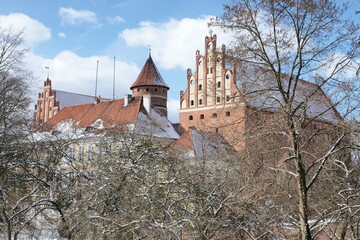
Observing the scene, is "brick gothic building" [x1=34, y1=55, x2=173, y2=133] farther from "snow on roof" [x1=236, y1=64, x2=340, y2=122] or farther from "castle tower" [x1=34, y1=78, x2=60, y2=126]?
"snow on roof" [x1=236, y1=64, x2=340, y2=122]

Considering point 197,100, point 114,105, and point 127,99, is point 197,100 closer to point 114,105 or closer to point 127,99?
point 127,99

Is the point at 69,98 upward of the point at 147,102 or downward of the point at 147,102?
upward

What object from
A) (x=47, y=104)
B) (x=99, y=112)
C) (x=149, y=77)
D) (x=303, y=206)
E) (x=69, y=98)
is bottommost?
(x=303, y=206)

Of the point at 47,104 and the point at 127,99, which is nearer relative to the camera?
the point at 127,99

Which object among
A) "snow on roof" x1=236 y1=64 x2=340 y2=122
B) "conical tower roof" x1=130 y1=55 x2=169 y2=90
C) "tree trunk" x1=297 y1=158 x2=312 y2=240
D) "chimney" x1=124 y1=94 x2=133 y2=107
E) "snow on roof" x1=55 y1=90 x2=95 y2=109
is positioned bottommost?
"tree trunk" x1=297 y1=158 x2=312 y2=240

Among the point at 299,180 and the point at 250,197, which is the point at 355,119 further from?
the point at 250,197

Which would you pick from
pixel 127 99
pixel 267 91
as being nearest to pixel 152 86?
pixel 127 99

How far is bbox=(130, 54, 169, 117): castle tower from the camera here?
126ft

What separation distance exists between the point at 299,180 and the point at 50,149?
29.3 ft

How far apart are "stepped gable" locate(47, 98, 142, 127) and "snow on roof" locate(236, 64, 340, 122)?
76.2 ft

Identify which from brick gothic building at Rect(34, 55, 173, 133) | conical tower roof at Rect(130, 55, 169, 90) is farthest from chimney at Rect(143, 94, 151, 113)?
conical tower roof at Rect(130, 55, 169, 90)

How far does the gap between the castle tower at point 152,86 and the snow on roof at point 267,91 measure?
30069 mm

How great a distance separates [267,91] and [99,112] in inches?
1114

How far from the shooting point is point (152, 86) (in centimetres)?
3853
